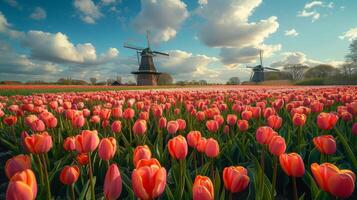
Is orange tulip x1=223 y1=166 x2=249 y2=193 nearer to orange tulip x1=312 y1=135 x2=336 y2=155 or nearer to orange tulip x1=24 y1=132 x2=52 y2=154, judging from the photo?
orange tulip x1=312 y1=135 x2=336 y2=155

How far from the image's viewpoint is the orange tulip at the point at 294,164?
1333mm

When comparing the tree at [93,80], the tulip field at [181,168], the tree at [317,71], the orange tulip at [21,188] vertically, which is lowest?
the tulip field at [181,168]

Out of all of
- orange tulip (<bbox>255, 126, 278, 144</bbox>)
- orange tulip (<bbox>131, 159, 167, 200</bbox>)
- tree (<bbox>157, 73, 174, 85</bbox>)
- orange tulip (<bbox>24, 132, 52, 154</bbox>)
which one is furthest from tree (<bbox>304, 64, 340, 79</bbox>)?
orange tulip (<bbox>131, 159, 167, 200</bbox>)

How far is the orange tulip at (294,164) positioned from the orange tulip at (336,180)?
0.65 feet

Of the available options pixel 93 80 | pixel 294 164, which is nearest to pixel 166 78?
pixel 93 80

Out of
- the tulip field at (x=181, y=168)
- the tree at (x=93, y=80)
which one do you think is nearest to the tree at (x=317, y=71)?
the tree at (x=93, y=80)

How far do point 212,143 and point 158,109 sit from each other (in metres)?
1.76

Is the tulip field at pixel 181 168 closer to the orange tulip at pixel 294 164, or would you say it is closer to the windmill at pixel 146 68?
the orange tulip at pixel 294 164

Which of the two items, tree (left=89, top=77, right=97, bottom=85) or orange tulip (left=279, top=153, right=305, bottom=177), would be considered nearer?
orange tulip (left=279, top=153, right=305, bottom=177)

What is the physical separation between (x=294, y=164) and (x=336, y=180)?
26 centimetres

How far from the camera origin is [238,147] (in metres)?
2.41

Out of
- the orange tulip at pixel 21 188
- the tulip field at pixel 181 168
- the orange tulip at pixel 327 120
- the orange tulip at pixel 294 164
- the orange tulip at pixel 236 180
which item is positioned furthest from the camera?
the orange tulip at pixel 327 120

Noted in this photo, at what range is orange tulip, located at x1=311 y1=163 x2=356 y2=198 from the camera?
1.08 metres

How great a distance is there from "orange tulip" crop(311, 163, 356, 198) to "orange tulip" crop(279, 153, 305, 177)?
0.65 feet
